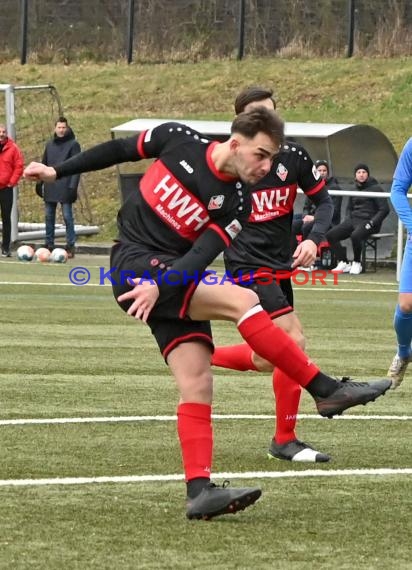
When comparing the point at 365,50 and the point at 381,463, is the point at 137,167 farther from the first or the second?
the point at 381,463

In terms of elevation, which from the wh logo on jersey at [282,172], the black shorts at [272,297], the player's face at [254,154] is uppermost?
the player's face at [254,154]

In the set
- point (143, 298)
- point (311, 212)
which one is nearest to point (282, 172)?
point (143, 298)

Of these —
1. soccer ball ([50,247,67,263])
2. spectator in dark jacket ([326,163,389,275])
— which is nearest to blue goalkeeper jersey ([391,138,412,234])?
spectator in dark jacket ([326,163,389,275])

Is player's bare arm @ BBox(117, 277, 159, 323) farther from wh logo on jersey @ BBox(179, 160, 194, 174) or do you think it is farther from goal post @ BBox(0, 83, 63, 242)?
goal post @ BBox(0, 83, 63, 242)

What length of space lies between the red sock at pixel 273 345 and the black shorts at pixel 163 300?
20cm

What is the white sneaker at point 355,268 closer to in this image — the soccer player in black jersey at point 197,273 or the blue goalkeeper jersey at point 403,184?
the blue goalkeeper jersey at point 403,184

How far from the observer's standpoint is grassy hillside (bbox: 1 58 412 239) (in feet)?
100

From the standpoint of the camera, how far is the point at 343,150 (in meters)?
24.0

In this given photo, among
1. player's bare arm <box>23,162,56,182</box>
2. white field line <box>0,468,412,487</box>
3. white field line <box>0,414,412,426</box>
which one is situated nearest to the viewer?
player's bare arm <box>23,162,56,182</box>

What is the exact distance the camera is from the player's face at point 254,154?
5.72 m

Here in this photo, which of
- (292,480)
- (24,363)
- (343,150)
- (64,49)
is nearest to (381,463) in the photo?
(292,480)

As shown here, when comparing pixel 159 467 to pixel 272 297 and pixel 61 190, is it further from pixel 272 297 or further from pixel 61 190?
pixel 61 190

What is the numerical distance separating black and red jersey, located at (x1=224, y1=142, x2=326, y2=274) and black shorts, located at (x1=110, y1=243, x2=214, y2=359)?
6.02 feet

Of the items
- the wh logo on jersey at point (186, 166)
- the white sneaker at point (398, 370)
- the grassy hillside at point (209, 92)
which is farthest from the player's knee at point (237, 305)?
the grassy hillside at point (209, 92)
